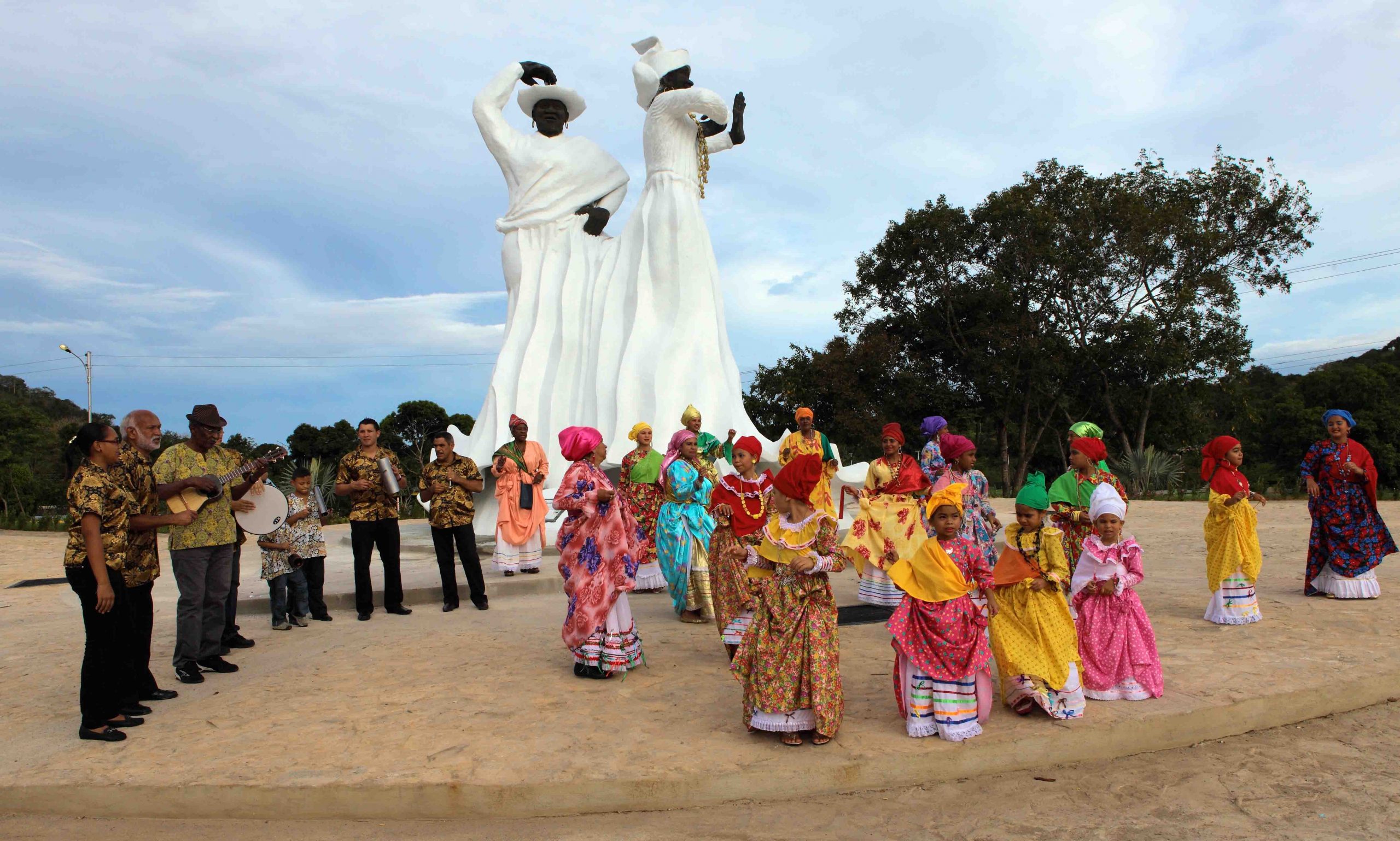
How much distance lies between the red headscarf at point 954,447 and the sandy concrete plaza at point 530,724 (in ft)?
4.44

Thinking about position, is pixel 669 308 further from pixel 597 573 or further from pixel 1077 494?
pixel 1077 494

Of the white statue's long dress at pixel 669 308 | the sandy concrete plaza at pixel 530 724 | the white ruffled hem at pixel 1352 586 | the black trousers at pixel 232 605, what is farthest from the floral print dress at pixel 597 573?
the white statue's long dress at pixel 669 308

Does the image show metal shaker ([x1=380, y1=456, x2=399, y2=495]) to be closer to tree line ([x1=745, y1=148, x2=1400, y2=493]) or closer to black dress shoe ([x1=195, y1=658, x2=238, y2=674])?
black dress shoe ([x1=195, y1=658, x2=238, y2=674])

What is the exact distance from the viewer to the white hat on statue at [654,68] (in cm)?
1234

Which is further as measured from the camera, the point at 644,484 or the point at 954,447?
the point at 644,484

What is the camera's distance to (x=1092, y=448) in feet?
17.8

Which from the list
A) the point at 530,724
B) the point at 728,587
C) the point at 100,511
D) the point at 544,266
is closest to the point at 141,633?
the point at 100,511

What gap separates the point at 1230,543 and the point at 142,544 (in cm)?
684

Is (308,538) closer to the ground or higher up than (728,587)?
higher up

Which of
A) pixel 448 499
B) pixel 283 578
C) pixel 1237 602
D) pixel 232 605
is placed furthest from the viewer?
pixel 448 499

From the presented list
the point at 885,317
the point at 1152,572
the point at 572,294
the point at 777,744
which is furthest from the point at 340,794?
the point at 885,317

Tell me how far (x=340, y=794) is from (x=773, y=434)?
74.3 ft

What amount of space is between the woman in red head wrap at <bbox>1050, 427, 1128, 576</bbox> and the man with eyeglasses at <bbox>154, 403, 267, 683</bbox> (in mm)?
4910

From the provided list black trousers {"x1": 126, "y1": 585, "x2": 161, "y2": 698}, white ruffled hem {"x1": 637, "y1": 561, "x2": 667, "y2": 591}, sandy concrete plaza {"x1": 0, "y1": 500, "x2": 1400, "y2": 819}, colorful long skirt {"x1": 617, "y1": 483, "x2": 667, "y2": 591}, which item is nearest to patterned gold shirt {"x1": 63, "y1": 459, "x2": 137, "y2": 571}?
black trousers {"x1": 126, "y1": 585, "x2": 161, "y2": 698}
